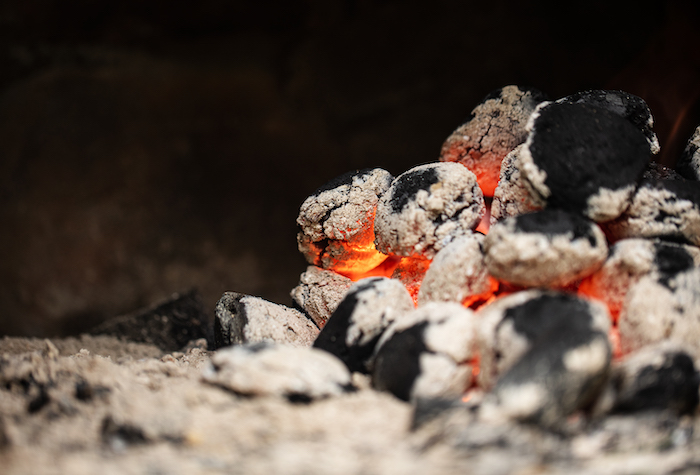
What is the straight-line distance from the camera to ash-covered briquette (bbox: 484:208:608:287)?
3.18 ft

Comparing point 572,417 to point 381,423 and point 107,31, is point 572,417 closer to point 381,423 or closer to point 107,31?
point 381,423

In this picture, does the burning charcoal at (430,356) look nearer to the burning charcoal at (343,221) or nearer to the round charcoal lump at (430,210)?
the round charcoal lump at (430,210)

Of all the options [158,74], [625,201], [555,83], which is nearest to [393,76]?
[555,83]

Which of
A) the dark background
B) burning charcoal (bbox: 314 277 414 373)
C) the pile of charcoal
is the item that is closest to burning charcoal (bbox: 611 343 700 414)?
the pile of charcoal

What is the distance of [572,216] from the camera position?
103 centimetres

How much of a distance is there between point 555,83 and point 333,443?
220 centimetres

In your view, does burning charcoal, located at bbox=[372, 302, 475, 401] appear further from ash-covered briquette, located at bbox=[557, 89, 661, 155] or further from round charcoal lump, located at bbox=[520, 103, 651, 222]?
ash-covered briquette, located at bbox=[557, 89, 661, 155]

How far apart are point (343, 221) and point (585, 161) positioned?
2.10ft

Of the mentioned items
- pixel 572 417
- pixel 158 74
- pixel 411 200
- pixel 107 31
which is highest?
pixel 107 31

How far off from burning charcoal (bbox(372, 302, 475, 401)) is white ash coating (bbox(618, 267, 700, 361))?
305 millimetres

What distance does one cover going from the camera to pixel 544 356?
79 cm


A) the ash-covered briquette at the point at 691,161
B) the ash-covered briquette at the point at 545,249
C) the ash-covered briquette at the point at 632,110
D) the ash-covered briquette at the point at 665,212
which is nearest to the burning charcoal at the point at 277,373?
the ash-covered briquette at the point at 545,249

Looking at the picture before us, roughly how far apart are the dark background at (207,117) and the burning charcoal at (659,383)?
1.86 m

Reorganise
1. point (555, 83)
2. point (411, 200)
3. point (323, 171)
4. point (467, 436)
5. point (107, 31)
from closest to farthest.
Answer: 1. point (467, 436)
2. point (411, 200)
3. point (555, 83)
4. point (107, 31)
5. point (323, 171)
